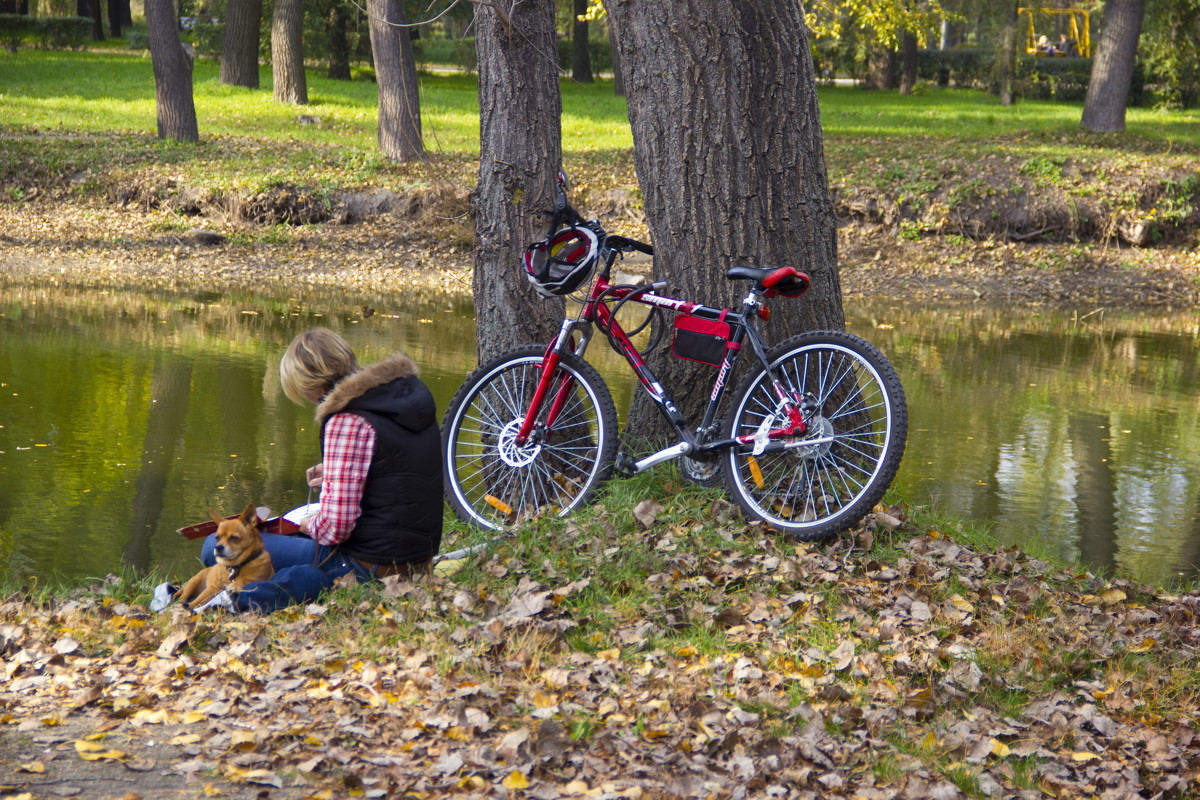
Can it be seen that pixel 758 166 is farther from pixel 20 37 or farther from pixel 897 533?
pixel 20 37

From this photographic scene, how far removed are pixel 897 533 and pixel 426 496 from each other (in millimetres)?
2325

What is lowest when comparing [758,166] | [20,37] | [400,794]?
[400,794]

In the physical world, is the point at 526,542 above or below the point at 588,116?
below

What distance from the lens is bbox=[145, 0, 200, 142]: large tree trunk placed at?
69.4 feet

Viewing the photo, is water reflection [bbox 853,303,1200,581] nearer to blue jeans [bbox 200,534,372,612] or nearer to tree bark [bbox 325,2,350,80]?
blue jeans [bbox 200,534,372,612]

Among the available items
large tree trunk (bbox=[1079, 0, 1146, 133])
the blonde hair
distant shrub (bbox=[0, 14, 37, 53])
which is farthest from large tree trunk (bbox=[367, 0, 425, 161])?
distant shrub (bbox=[0, 14, 37, 53])

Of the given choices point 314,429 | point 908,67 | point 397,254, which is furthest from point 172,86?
point 908,67

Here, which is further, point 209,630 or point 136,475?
point 136,475

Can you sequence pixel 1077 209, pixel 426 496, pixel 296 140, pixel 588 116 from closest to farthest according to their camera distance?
1. pixel 426 496
2. pixel 1077 209
3. pixel 296 140
4. pixel 588 116

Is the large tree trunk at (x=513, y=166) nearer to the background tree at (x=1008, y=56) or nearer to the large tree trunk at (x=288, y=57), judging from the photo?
the large tree trunk at (x=288, y=57)

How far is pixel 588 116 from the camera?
2622 cm

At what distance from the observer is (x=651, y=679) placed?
4.19 meters

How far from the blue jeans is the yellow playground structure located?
31.6 metres

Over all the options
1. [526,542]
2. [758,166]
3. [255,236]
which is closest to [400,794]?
[526,542]
